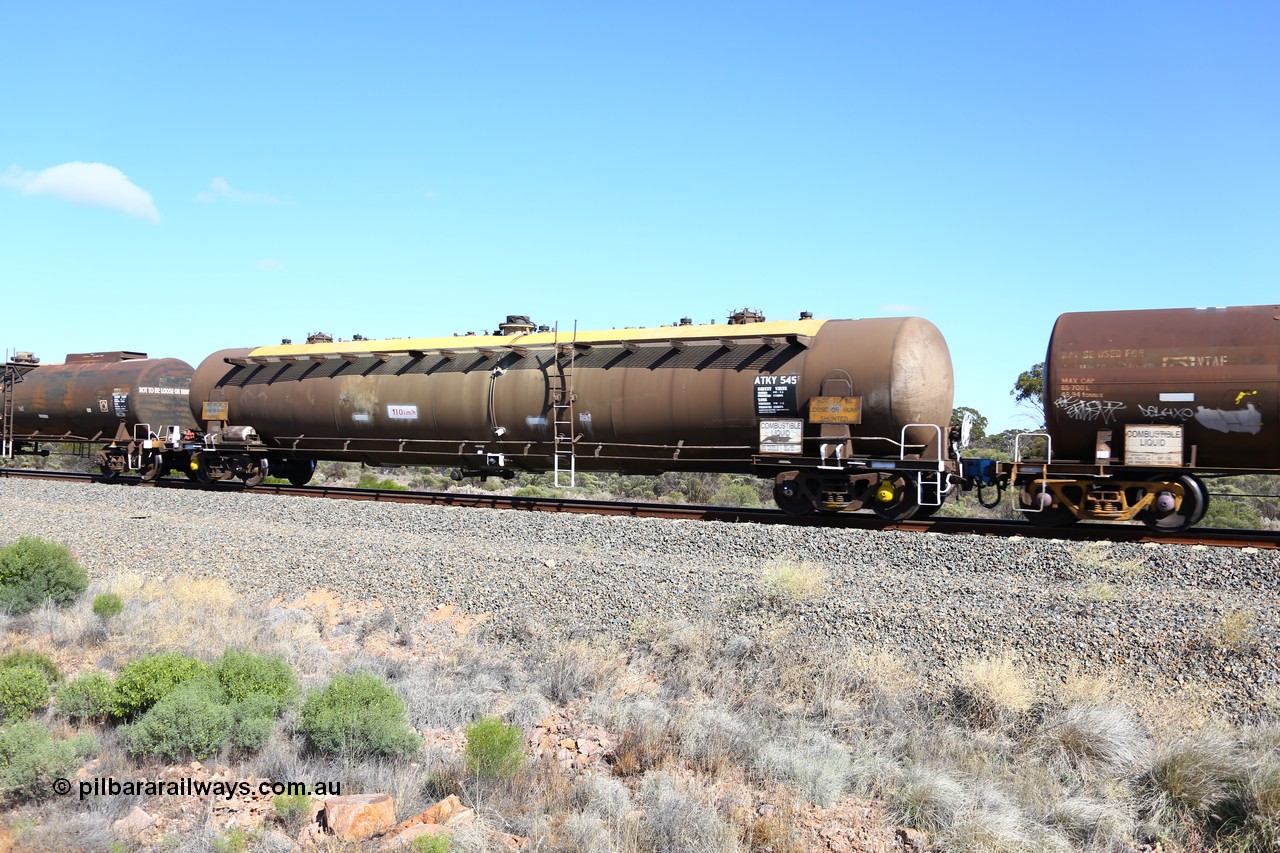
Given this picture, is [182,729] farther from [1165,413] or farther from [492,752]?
[1165,413]

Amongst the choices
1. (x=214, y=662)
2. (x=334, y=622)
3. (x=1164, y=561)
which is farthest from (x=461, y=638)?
(x=1164, y=561)

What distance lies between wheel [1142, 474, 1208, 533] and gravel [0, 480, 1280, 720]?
1931 mm

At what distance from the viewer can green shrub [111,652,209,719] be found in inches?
303

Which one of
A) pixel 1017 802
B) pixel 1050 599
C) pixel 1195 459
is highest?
pixel 1195 459

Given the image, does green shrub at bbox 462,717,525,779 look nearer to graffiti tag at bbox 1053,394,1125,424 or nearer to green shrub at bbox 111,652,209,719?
green shrub at bbox 111,652,209,719

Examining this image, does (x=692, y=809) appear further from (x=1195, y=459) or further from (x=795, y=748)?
(x=1195, y=459)

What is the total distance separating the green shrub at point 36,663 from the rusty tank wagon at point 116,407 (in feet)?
52.3

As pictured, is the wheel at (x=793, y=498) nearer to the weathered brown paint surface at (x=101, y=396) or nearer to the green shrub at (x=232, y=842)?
the green shrub at (x=232, y=842)

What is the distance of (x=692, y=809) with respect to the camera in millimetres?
6078

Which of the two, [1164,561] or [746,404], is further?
[746,404]

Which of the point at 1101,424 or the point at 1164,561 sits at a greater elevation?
the point at 1101,424

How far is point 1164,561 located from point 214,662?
34.0 feet

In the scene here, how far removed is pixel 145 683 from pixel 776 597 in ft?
20.1

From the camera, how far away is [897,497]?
14.5 meters
